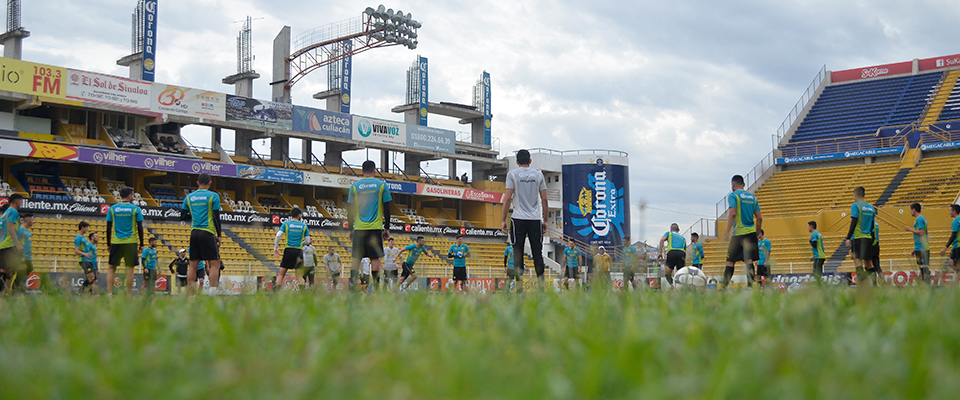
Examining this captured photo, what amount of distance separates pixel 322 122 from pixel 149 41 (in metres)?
9.33

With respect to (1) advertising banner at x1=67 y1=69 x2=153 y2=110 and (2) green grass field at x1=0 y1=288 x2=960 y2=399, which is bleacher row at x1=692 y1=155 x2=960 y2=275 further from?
(1) advertising banner at x1=67 y1=69 x2=153 y2=110

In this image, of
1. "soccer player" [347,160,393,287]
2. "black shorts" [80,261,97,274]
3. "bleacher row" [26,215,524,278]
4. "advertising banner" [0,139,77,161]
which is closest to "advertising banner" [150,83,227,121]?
"advertising banner" [0,139,77,161]

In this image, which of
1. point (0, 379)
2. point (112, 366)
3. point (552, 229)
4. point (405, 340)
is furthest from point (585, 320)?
point (552, 229)

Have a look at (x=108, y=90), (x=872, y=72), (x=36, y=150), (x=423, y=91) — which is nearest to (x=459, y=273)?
(x=36, y=150)

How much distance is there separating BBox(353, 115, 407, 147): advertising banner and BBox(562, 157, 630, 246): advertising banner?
12.8m

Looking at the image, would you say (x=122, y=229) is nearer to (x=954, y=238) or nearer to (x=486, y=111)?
(x=954, y=238)

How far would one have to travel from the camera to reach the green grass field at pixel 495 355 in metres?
1.43

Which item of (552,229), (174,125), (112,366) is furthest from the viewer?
(552,229)

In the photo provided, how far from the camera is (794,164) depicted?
38625 millimetres

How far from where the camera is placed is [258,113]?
36.4 metres

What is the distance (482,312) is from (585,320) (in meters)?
0.75

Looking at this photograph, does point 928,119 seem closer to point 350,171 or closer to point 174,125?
point 350,171

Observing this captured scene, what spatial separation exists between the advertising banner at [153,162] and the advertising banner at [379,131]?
8.79 metres

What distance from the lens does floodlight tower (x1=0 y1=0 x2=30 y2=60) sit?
110 feet
